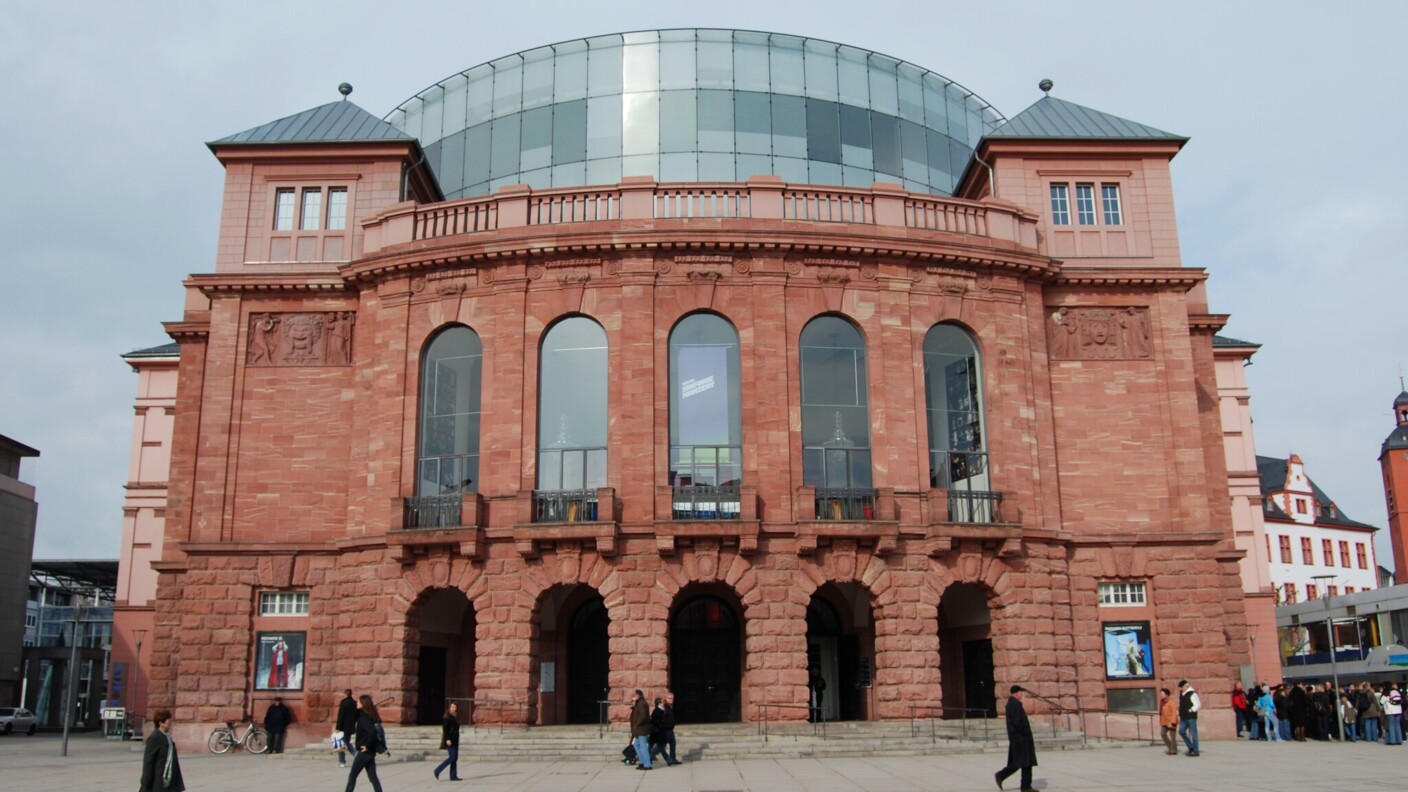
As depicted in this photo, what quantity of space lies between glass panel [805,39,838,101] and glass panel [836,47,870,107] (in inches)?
9.9

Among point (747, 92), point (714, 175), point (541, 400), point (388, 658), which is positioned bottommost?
point (388, 658)

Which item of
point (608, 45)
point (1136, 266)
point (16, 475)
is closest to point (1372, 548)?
point (1136, 266)

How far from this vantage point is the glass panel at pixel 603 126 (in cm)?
4012

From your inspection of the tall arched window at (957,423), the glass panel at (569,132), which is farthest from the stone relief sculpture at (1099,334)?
the glass panel at (569,132)

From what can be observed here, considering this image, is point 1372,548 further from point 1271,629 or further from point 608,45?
point 608,45

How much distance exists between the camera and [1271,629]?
45.0m

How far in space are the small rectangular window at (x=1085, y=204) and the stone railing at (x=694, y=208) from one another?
3.21m

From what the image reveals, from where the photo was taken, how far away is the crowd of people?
100.0 ft

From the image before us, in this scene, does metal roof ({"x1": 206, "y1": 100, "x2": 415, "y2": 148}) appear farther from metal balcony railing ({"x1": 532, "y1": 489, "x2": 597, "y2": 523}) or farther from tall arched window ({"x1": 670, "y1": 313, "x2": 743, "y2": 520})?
metal balcony railing ({"x1": 532, "y1": 489, "x2": 597, "y2": 523})

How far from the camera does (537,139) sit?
4116cm

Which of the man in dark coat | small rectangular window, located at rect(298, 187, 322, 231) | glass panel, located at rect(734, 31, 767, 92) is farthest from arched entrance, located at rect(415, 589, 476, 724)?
glass panel, located at rect(734, 31, 767, 92)

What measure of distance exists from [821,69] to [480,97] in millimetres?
12583

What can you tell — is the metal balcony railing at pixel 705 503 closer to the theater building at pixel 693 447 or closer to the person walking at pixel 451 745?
the theater building at pixel 693 447

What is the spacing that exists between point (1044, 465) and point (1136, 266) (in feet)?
23.3
